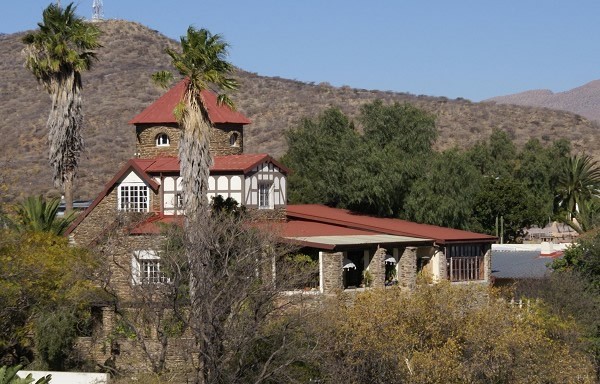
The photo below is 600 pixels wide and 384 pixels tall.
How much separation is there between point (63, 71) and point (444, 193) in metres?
21.5

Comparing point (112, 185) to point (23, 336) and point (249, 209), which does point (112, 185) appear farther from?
point (23, 336)

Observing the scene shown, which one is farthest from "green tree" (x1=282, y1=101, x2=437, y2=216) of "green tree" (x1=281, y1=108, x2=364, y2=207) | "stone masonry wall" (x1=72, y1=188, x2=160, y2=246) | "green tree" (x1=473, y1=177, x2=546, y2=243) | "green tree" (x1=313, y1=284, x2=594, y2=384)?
"green tree" (x1=313, y1=284, x2=594, y2=384)

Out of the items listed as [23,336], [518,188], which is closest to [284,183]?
[23,336]

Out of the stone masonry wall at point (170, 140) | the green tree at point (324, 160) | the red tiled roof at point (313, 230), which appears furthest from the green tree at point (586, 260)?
the stone masonry wall at point (170, 140)

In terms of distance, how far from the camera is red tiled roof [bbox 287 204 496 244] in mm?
55875

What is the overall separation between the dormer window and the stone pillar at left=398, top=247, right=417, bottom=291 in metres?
13.4

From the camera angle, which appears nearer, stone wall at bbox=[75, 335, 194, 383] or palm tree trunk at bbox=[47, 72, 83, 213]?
stone wall at bbox=[75, 335, 194, 383]

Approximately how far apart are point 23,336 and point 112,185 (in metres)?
12.0

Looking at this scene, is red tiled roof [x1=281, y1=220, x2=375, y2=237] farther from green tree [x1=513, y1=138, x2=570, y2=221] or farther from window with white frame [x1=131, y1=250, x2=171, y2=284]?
green tree [x1=513, y1=138, x2=570, y2=221]

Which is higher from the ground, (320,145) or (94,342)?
(320,145)


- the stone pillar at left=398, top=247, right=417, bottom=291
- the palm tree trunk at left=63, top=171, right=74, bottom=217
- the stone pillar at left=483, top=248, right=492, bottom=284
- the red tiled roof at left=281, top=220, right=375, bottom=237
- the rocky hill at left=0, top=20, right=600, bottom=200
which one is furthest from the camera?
the rocky hill at left=0, top=20, right=600, bottom=200

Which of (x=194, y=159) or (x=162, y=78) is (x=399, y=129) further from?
(x=194, y=159)

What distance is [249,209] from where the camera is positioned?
5031 centimetres

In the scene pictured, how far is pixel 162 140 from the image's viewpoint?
196 ft
